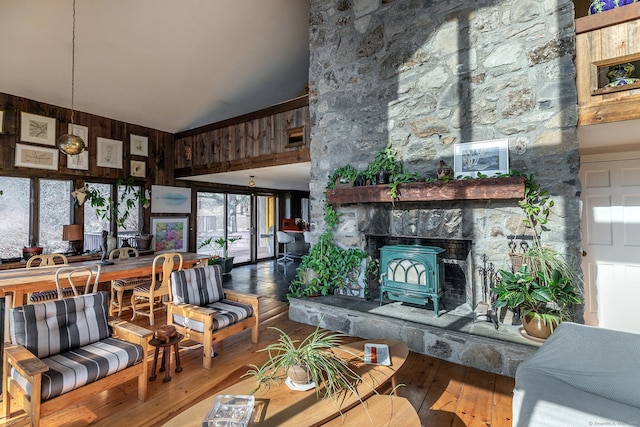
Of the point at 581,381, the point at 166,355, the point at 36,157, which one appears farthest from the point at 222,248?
the point at 581,381

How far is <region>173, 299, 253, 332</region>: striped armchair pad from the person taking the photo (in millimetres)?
2773

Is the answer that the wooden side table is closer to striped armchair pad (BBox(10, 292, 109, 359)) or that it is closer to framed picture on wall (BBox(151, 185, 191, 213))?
striped armchair pad (BBox(10, 292, 109, 359))

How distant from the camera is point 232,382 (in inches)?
97.0

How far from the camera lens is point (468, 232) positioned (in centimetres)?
319

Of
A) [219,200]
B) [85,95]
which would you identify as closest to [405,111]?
[85,95]

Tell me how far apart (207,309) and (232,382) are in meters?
0.67

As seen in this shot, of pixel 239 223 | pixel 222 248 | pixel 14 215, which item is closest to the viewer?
pixel 14 215

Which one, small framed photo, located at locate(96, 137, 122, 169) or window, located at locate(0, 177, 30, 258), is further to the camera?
small framed photo, located at locate(96, 137, 122, 169)

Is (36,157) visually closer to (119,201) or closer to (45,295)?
Result: (119,201)

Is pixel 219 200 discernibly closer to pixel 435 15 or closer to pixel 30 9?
pixel 30 9

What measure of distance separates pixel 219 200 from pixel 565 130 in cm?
683

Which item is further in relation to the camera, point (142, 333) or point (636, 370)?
point (142, 333)

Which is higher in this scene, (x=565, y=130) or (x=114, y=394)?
(x=565, y=130)

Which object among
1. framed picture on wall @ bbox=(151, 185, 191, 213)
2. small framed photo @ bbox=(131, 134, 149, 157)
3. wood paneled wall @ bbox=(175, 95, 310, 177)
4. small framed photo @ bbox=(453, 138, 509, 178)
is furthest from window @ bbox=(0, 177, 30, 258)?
small framed photo @ bbox=(453, 138, 509, 178)
